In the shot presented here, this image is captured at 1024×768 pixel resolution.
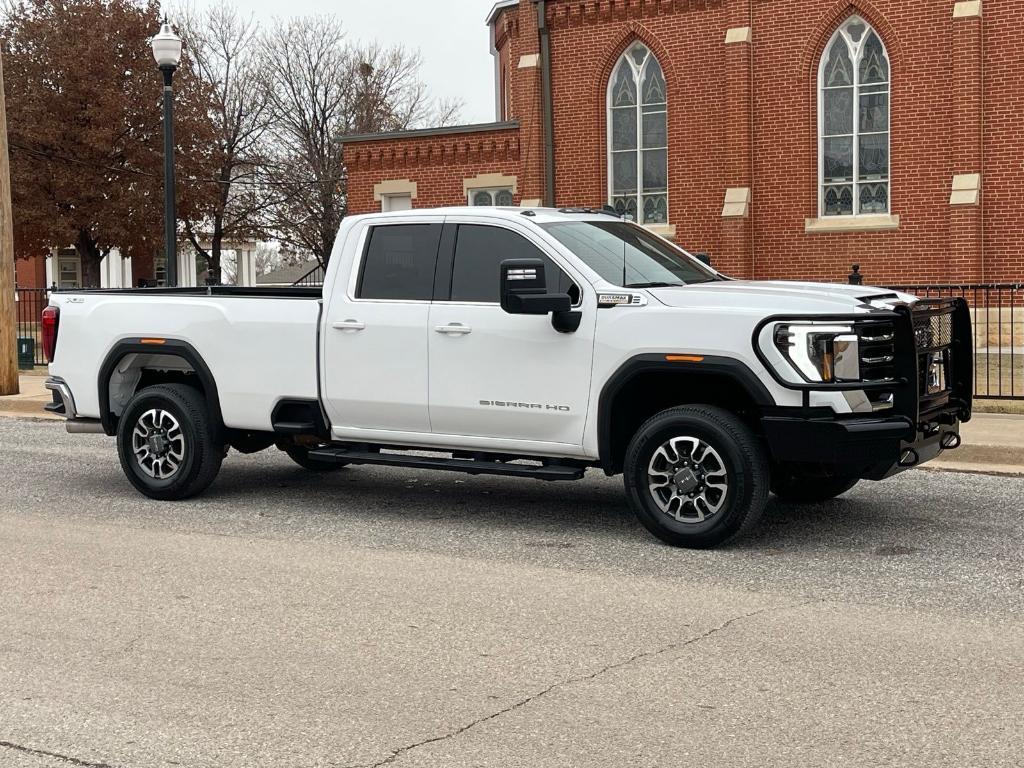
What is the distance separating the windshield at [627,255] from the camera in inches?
316

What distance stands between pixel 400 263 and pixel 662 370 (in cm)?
206

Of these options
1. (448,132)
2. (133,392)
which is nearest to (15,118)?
(448,132)

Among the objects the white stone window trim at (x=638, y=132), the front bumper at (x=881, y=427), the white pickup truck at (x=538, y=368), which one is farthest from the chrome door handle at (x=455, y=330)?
the white stone window trim at (x=638, y=132)

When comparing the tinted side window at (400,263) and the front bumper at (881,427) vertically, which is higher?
the tinted side window at (400,263)

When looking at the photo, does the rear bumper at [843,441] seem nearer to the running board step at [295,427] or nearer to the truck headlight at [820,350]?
the truck headlight at [820,350]

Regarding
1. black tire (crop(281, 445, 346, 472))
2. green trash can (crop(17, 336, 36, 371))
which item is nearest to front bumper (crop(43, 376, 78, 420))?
black tire (crop(281, 445, 346, 472))

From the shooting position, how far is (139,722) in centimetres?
462

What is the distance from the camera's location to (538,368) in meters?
7.90

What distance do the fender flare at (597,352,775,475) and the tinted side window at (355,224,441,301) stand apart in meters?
1.49

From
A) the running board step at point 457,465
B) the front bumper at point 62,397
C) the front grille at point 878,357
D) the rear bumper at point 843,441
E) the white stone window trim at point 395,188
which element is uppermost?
the white stone window trim at point 395,188

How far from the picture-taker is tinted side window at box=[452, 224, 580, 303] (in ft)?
26.8

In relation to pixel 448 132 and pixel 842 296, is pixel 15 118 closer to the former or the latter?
pixel 448 132

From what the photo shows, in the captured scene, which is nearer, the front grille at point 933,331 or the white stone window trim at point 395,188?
the front grille at point 933,331

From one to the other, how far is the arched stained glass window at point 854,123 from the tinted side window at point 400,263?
16244mm
